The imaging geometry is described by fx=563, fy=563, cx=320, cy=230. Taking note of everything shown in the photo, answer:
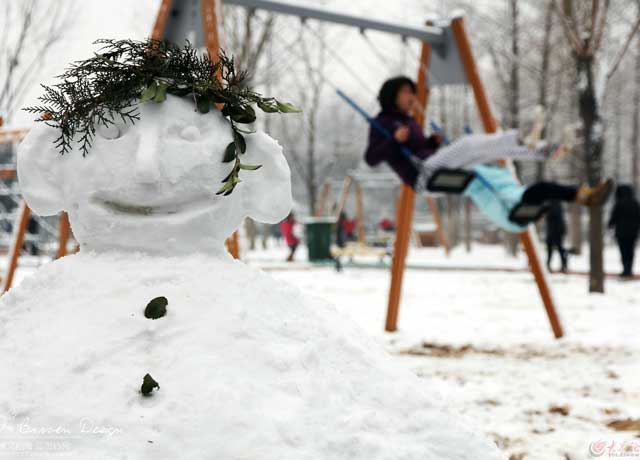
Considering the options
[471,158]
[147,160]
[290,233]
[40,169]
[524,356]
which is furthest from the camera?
[290,233]

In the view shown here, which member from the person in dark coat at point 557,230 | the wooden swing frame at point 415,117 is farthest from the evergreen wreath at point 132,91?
the person in dark coat at point 557,230

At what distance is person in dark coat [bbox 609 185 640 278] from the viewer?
8.16 metres

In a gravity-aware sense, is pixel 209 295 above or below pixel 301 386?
above

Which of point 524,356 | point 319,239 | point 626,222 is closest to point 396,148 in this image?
point 524,356

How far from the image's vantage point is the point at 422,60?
463 cm

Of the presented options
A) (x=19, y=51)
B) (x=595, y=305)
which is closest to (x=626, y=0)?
(x=595, y=305)

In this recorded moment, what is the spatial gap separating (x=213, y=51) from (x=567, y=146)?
2878 mm

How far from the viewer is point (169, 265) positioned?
1341mm

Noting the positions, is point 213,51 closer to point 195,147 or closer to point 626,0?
point 195,147

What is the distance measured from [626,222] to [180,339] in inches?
332

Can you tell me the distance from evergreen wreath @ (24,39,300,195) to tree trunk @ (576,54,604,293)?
5774 millimetres

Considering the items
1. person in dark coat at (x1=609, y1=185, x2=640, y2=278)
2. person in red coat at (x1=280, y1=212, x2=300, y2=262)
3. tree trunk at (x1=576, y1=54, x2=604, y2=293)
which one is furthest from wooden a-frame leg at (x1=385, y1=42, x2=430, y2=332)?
person in red coat at (x1=280, y1=212, x2=300, y2=262)

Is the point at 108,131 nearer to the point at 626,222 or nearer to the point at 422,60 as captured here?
the point at 422,60

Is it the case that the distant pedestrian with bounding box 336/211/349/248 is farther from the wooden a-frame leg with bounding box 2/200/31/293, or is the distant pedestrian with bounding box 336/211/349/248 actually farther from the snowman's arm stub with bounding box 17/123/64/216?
the snowman's arm stub with bounding box 17/123/64/216
